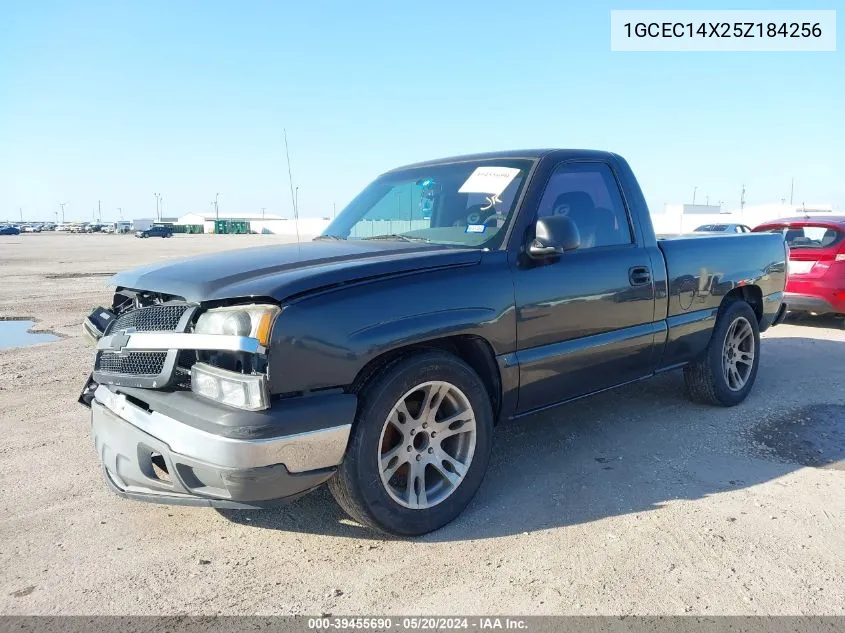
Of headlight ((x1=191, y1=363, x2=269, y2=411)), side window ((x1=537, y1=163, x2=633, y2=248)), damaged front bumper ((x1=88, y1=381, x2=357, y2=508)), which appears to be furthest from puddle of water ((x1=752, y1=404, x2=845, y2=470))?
headlight ((x1=191, y1=363, x2=269, y2=411))

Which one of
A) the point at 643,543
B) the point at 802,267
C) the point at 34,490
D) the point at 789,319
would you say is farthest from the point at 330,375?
the point at 789,319

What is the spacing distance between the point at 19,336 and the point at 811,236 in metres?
10.8

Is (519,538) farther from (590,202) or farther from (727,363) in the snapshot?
(727,363)

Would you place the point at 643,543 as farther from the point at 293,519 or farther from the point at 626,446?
the point at 293,519

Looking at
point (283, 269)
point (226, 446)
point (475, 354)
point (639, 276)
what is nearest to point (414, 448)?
Answer: point (475, 354)

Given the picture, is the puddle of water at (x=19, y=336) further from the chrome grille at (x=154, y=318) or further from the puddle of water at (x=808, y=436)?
the puddle of water at (x=808, y=436)

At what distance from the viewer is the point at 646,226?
4.39 metres

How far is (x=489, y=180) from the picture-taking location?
152 inches

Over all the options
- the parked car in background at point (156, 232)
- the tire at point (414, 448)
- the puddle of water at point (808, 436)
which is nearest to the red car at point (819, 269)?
the puddle of water at point (808, 436)

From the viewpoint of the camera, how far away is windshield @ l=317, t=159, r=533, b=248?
12.1 ft

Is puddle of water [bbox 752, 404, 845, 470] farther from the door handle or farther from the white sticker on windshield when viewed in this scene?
the white sticker on windshield

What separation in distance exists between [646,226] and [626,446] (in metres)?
1.52

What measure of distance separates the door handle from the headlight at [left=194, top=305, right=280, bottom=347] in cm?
247

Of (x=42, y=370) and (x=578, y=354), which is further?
(x=42, y=370)
